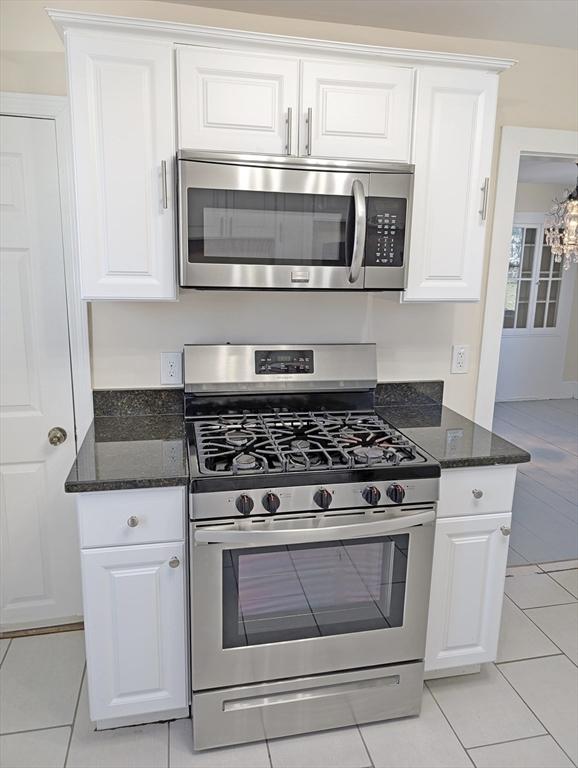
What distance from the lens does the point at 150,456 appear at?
1.82 metres

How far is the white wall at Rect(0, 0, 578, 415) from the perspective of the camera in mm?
2002

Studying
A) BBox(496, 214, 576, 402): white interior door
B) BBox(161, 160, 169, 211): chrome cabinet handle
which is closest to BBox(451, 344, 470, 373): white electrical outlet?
BBox(161, 160, 169, 211): chrome cabinet handle

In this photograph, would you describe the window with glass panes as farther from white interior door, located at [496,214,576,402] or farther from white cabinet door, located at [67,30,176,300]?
white cabinet door, located at [67,30,176,300]

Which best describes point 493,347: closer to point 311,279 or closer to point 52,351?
point 311,279

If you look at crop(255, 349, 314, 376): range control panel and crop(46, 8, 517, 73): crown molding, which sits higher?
crop(46, 8, 517, 73): crown molding

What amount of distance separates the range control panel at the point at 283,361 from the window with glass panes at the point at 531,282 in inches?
188

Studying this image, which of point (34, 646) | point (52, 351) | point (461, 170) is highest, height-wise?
point (461, 170)

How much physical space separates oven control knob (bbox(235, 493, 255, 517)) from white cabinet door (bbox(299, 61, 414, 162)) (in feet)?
3.65

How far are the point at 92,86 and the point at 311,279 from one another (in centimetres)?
88

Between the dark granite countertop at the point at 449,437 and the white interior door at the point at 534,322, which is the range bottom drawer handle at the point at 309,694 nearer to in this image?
the dark granite countertop at the point at 449,437

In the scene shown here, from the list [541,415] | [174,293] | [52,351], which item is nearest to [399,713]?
[174,293]

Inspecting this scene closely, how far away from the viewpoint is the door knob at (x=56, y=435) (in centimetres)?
228

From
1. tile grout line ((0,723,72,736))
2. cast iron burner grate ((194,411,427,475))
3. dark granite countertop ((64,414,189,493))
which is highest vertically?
cast iron burner grate ((194,411,427,475))

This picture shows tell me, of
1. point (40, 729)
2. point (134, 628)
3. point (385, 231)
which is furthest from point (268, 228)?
point (40, 729)
